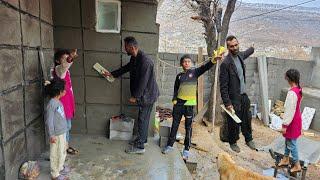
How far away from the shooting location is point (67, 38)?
5.02m

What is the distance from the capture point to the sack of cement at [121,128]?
5.20 m

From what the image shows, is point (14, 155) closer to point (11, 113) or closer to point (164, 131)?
point (11, 113)

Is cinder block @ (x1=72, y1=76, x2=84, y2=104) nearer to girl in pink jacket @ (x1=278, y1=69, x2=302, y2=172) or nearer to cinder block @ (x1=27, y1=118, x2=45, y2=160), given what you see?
cinder block @ (x1=27, y1=118, x2=45, y2=160)

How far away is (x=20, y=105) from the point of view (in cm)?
346

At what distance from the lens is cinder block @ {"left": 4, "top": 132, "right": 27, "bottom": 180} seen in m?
3.08

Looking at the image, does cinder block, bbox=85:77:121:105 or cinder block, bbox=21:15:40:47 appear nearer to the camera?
cinder block, bbox=21:15:40:47

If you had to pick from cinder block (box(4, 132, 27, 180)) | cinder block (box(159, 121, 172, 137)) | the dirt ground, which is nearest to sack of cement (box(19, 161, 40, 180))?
cinder block (box(4, 132, 27, 180))

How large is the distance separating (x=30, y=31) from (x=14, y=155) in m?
1.49

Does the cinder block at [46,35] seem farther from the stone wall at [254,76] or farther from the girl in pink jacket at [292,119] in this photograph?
the stone wall at [254,76]

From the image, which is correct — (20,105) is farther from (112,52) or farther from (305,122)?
(305,122)

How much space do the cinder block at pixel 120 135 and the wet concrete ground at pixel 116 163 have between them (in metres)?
0.12

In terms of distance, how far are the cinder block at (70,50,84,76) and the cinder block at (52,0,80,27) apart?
1.80 ft

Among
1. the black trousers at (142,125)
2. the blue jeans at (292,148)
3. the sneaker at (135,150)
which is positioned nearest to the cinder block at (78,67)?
the black trousers at (142,125)

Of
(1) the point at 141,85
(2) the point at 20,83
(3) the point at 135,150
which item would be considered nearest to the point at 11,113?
(2) the point at 20,83
